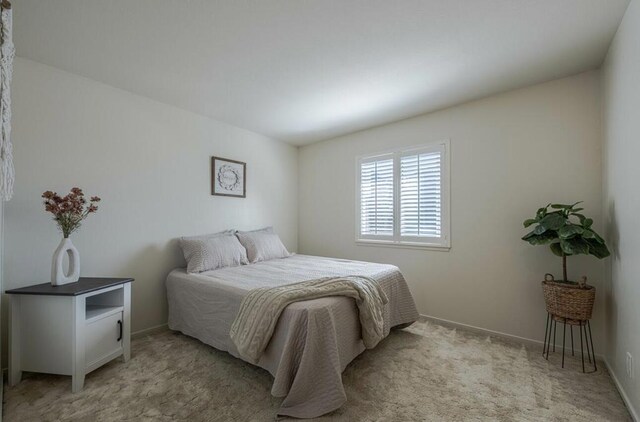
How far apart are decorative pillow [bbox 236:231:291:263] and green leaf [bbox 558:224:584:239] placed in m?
2.84

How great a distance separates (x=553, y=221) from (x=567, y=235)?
0.62 feet

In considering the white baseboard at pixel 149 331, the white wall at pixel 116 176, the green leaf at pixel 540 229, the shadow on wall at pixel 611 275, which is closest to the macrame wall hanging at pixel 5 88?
the white wall at pixel 116 176

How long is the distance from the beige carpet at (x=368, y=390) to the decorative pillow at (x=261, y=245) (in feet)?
3.77

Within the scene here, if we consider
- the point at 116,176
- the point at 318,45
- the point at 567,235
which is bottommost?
the point at 567,235

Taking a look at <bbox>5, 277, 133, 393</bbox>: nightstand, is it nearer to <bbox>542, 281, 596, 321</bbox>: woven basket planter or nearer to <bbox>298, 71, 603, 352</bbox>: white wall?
<bbox>298, 71, 603, 352</bbox>: white wall

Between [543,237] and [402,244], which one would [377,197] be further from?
[543,237]

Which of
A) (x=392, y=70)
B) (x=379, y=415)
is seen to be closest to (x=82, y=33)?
(x=392, y=70)

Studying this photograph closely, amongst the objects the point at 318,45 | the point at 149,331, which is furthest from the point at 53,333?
the point at 318,45

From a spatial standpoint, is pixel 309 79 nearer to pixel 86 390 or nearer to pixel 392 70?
pixel 392 70

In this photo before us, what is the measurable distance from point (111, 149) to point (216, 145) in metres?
1.15

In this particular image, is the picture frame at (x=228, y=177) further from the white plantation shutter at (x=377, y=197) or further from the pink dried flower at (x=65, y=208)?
the white plantation shutter at (x=377, y=197)

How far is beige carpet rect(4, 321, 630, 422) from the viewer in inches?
65.9

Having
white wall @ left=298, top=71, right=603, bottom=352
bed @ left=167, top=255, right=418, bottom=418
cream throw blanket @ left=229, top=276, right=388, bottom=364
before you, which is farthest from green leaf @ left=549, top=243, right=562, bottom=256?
cream throw blanket @ left=229, top=276, right=388, bottom=364

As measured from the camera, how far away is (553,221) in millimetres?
2174
